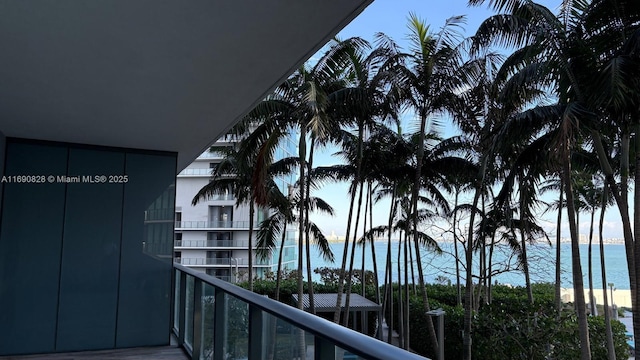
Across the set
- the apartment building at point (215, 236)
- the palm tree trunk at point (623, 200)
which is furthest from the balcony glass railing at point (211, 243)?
the palm tree trunk at point (623, 200)

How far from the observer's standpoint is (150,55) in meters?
2.93

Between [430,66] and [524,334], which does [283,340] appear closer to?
[524,334]

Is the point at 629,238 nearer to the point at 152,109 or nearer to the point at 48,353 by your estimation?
the point at 152,109

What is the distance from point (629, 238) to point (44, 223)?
28.0ft

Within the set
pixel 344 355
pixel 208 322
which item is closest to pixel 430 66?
pixel 208 322

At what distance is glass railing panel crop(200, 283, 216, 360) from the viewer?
3.76 metres

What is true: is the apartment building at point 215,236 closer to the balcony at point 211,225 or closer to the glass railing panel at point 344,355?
the balcony at point 211,225

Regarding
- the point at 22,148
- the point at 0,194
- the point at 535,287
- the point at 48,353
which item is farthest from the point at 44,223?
the point at 535,287

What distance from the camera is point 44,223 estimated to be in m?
5.23

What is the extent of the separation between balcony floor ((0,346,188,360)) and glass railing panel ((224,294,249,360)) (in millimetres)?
1867

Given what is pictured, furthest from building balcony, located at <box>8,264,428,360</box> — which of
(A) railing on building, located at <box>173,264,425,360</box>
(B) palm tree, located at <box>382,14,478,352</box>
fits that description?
(B) palm tree, located at <box>382,14,478,352</box>

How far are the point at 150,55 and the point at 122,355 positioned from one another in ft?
11.8

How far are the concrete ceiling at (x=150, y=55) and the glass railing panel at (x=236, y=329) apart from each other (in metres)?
1.53

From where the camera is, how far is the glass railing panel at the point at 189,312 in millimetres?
4793
